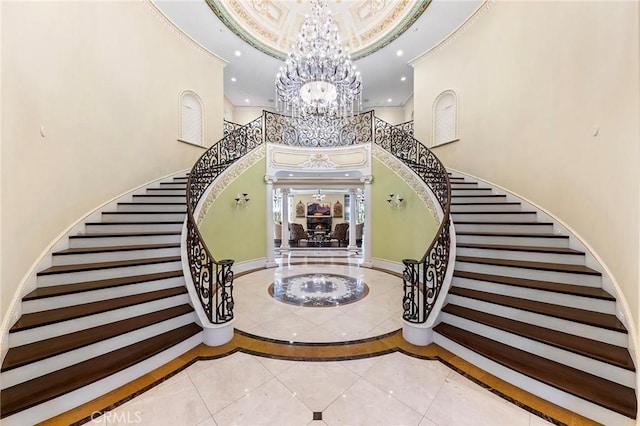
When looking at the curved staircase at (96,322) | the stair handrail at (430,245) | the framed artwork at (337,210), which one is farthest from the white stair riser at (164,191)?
the framed artwork at (337,210)

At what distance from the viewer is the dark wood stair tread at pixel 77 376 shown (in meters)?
1.71

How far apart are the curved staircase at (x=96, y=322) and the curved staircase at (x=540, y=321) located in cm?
314

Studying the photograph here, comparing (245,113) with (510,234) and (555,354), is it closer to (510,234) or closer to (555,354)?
(510,234)

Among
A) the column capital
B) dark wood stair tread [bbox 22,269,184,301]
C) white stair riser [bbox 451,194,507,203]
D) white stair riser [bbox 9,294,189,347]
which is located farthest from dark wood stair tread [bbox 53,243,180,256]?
white stair riser [bbox 451,194,507,203]

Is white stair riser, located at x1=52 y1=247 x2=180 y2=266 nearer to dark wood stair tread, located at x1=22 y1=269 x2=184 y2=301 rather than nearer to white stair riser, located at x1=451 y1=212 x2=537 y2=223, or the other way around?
dark wood stair tread, located at x1=22 y1=269 x2=184 y2=301

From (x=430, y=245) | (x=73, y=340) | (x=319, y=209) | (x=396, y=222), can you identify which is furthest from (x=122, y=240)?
(x=319, y=209)

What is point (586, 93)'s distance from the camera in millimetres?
2998

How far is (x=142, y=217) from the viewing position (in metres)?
4.09

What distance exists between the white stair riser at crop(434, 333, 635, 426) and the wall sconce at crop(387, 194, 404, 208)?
3794mm

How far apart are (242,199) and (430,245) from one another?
4.65 metres

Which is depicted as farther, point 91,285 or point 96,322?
point 91,285

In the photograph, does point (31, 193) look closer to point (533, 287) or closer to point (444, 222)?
point (444, 222)

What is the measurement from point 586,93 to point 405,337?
3769 mm

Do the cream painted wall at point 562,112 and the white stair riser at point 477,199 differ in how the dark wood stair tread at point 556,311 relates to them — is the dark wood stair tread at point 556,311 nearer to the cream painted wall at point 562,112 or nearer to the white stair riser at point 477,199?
the cream painted wall at point 562,112
